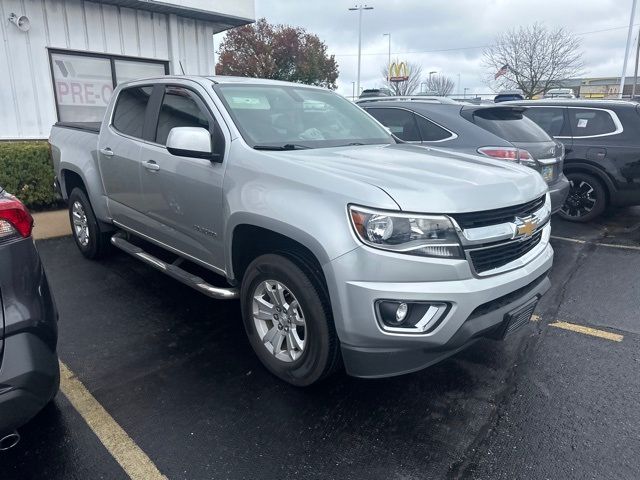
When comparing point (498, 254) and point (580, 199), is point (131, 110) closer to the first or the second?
point (498, 254)

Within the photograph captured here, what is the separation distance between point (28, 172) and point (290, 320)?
21.4ft

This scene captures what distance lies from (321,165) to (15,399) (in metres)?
1.87

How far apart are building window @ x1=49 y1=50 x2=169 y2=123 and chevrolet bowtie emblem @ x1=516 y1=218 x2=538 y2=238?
351 inches

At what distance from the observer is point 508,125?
6.03 m

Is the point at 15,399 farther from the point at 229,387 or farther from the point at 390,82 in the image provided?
the point at 390,82

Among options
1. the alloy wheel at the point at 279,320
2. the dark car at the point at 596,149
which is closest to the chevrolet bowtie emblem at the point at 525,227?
the alloy wheel at the point at 279,320

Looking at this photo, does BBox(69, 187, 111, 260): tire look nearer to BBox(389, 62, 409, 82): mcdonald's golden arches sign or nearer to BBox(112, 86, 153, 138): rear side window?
BBox(112, 86, 153, 138): rear side window

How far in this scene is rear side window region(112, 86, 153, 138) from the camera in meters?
4.35

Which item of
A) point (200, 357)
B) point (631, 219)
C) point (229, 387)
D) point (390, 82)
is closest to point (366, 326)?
point (229, 387)

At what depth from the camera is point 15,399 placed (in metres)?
2.02

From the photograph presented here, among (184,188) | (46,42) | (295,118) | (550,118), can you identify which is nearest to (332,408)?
(184,188)

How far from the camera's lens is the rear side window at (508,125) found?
582cm

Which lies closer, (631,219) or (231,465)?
(231,465)

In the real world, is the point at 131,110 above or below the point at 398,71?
below
